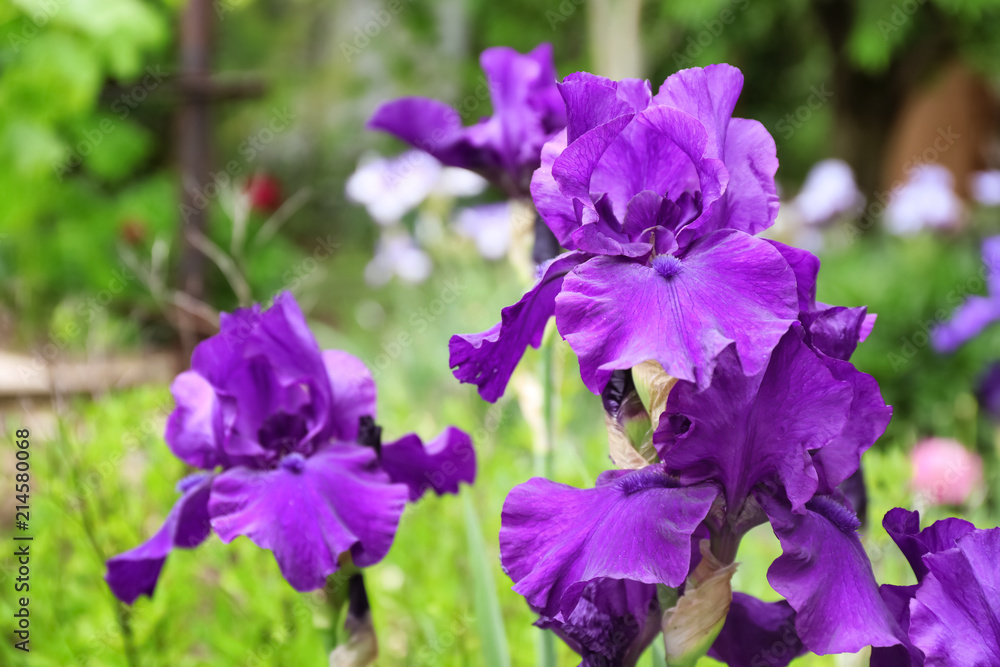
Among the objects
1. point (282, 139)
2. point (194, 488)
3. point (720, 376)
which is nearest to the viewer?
point (720, 376)

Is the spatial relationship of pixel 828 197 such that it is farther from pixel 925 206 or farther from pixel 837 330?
pixel 837 330

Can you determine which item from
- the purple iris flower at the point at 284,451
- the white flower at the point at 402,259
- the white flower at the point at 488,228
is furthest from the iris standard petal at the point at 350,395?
the white flower at the point at 402,259

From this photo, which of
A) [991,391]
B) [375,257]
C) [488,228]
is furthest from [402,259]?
[991,391]

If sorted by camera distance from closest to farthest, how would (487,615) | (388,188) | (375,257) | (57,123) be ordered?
(487,615), (57,123), (388,188), (375,257)

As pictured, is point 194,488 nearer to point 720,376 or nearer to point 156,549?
point 156,549

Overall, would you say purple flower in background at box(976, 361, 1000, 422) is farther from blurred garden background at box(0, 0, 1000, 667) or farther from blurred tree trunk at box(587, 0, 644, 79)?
blurred tree trunk at box(587, 0, 644, 79)

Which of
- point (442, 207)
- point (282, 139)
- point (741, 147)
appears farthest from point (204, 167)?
point (282, 139)

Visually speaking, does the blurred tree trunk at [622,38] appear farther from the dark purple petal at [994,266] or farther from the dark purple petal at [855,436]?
the dark purple petal at [855,436]
